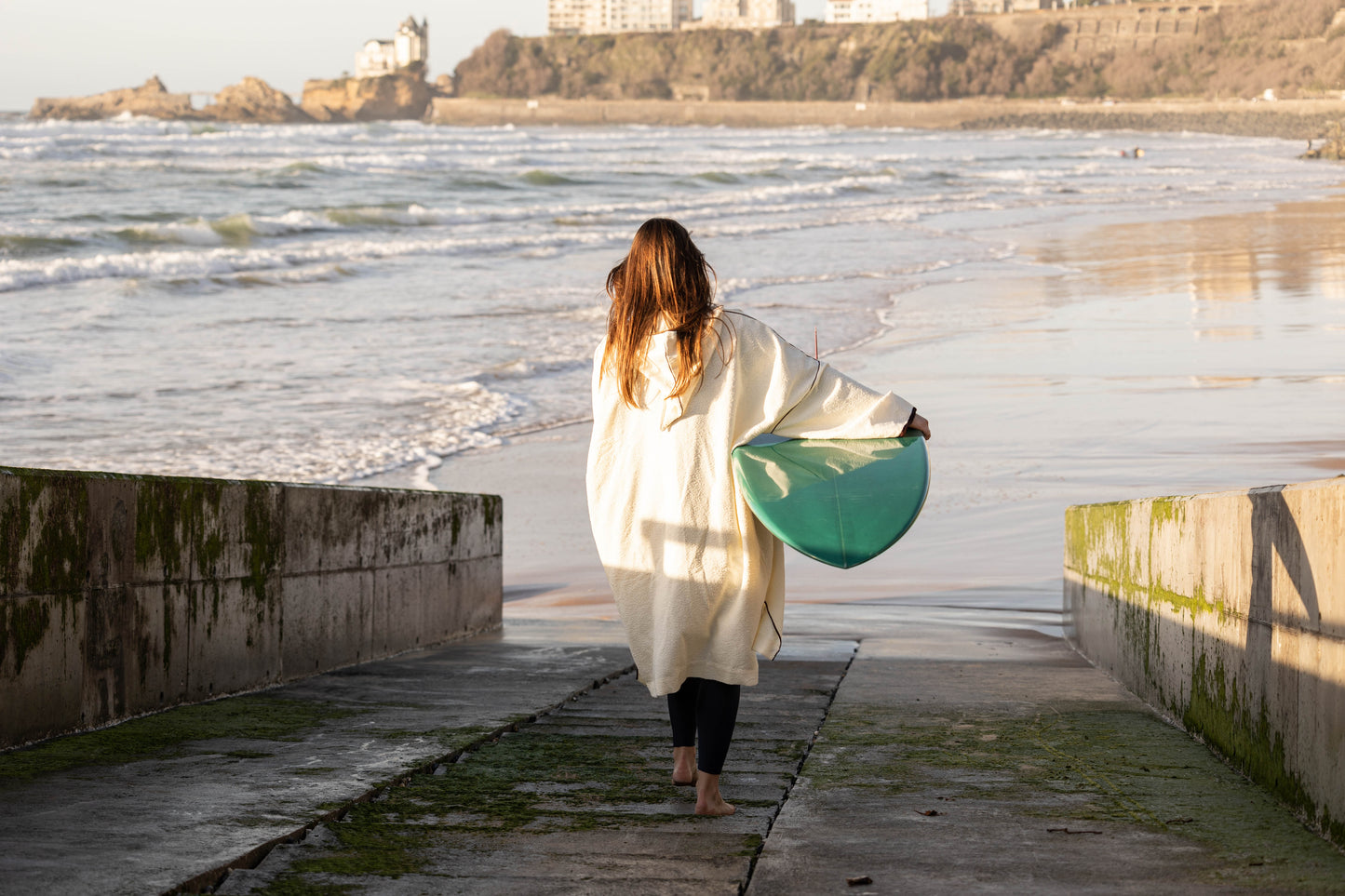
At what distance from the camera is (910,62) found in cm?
15025

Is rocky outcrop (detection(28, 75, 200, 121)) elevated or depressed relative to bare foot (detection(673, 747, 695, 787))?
elevated

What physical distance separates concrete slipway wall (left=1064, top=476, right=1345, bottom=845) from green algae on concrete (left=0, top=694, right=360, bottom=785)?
8.95ft

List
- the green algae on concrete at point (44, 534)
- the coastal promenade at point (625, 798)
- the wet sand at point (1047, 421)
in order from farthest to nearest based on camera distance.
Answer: the wet sand at point (1047, 421), the green algae on concrete at point (44, 534), the coastal promenade at point (625, 798)

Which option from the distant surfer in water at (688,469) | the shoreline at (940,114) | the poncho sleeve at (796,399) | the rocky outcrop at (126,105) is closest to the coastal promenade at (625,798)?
the distant surfer in water at (688,469)

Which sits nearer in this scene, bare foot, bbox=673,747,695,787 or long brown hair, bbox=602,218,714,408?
long brown hair, bbox=602,218,714,408

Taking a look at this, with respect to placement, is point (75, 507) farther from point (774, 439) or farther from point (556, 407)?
point (556, 407)

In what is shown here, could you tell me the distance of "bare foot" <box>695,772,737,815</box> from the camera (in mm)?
3408

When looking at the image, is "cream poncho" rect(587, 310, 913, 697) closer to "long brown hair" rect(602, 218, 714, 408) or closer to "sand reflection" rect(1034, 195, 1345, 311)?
"long brown hair" rect(602, 218, 714, 408)

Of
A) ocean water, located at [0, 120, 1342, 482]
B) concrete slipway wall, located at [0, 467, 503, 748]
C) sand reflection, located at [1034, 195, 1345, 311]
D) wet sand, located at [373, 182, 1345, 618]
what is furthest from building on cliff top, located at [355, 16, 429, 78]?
concrete slipway wall, located at [0, 467, 503, 748]

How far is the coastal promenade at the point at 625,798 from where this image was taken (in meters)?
2.85

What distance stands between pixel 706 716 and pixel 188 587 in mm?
2164

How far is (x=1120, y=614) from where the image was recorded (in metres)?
5.63

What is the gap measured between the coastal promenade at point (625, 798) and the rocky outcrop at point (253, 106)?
128793 mm

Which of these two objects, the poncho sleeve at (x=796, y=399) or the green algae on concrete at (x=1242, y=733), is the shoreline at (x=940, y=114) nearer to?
the green algae on concrete at (x=1242, y=733)
